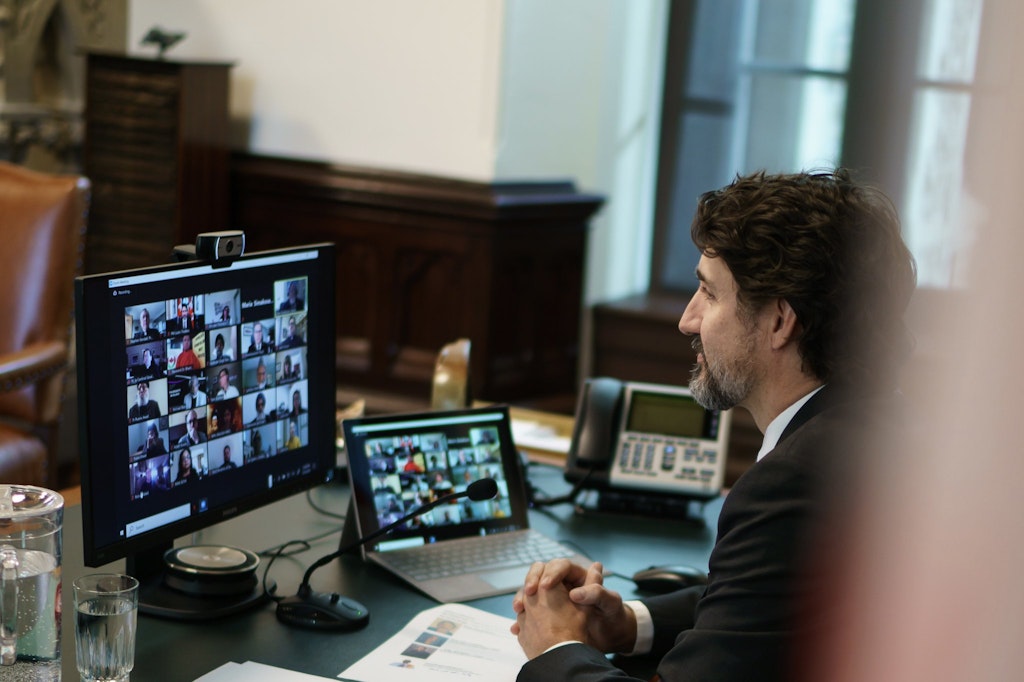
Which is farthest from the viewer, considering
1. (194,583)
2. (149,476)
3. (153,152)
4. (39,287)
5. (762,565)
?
(153,152)

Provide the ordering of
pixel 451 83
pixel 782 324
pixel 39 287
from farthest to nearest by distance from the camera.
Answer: pixel 451 83, pixel 39 287, pixel 782 324

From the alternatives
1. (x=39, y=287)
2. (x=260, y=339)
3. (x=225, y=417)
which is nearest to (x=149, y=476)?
(x=225, y=417)

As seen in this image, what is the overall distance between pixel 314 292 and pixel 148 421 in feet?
1.11

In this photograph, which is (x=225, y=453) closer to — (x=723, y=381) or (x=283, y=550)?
(x=283, y=550)

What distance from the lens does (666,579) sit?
1.63 m

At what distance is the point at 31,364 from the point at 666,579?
1690mm

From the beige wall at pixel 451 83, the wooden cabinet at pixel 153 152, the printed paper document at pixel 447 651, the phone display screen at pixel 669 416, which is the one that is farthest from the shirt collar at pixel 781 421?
the wooden cabinet at pixel 153 152

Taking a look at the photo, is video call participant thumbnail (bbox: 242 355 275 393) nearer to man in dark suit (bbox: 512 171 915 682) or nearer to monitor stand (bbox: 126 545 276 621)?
monitor stand (bbox: 126 545 276 621)

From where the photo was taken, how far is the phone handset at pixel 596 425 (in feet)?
6.59

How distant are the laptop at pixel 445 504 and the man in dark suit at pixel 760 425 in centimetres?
24

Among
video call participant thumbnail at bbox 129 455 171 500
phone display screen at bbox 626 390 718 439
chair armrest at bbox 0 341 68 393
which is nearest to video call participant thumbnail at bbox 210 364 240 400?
video call participant thumbnail at bbox 129 455 171 500

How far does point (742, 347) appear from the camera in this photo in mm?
1271

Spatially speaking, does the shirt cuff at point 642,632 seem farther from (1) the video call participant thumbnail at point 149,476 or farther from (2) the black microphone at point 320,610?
(1) the video call participant thumbnail at point 149,476

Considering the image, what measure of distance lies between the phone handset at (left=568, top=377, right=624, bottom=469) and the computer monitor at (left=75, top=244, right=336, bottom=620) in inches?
21.4
